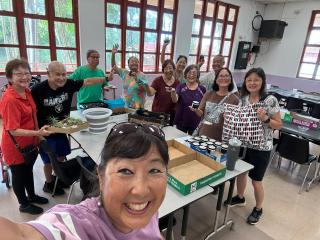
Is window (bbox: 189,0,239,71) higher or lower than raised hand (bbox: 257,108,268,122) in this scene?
higher

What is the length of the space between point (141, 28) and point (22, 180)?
5.32 m

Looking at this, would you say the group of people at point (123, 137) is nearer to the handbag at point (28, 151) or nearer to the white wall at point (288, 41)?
the handbag at point (28, 151)

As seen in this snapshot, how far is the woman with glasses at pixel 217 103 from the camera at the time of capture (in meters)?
2.22

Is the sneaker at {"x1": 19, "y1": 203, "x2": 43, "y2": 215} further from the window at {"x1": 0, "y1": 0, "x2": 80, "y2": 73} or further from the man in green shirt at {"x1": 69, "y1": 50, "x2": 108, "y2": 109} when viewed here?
the window at {"x1": 0, "y1": 0, "x2": 80, "y2": 73}

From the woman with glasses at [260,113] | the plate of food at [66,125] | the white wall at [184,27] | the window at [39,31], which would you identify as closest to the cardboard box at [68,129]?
the plate of food at [66,125]

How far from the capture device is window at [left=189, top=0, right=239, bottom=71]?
718 cm

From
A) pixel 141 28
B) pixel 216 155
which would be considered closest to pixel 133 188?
pixel 216 155

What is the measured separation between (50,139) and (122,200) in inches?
71.9

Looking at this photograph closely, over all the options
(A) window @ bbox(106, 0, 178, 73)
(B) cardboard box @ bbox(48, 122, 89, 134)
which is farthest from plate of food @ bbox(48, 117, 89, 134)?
(A) window @ bbox(106, 0, 178, 73)

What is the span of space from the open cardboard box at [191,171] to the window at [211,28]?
6.26m

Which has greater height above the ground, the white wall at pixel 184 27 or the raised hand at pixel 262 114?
the white wall at pixel 184 27

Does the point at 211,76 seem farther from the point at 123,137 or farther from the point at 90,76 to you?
Answer: the point at 123,137

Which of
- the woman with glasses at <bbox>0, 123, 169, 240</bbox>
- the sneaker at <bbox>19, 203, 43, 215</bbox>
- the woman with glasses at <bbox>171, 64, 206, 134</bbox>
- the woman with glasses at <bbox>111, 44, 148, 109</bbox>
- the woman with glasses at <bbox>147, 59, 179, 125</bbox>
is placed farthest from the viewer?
the woman with glasses at <bbox>111, 44, 148, 109</bbox>

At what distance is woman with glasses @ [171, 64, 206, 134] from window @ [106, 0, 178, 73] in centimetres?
381
